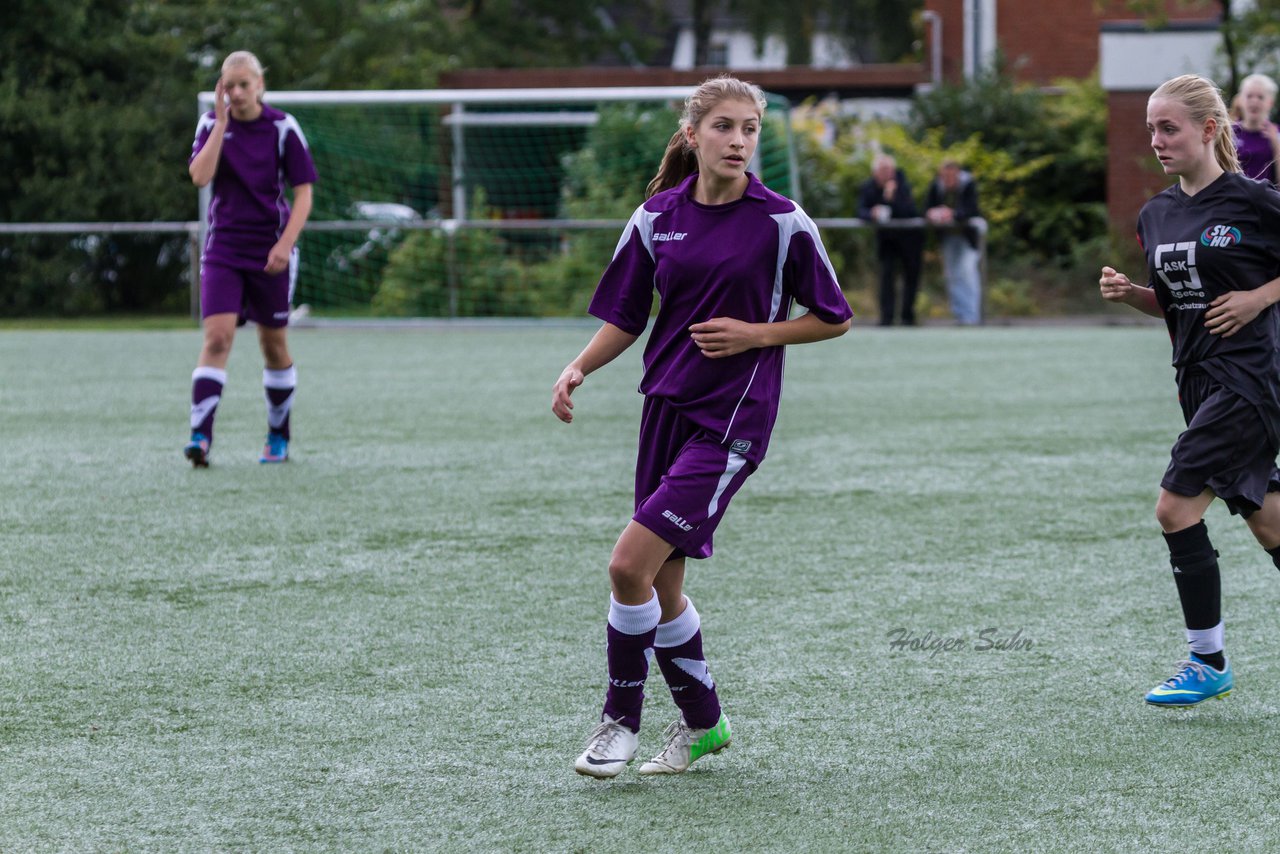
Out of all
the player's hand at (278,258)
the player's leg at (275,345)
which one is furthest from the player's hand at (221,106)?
the player's leg at (275,345)

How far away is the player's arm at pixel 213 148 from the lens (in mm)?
8617

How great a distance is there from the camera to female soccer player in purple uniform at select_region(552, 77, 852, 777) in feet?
12.5

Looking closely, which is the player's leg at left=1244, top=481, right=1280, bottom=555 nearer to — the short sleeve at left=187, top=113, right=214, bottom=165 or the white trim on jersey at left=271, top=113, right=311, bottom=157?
the white trim on jersey at left=271, top=113, right=311, bottom=157

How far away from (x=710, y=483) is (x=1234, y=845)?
131cm

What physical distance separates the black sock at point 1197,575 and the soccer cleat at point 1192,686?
11 centimetres

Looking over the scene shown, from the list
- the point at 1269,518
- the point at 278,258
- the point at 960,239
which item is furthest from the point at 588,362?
the point at 960,239

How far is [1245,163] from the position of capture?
8.08 m

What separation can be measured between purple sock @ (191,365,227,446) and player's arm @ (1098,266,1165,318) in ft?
17.8

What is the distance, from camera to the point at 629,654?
388cm

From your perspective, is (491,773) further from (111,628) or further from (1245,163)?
(1245,163)

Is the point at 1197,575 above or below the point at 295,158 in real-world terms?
below

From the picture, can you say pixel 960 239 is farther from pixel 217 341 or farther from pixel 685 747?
pixel 685 747

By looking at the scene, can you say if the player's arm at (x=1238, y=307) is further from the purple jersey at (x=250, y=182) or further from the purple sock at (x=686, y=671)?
the purple jersey at (x=250, y=182)

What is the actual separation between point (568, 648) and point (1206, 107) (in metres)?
2.36
